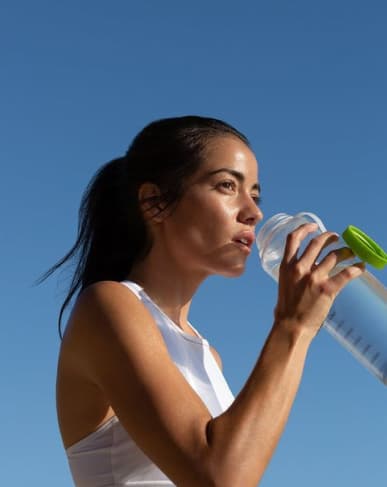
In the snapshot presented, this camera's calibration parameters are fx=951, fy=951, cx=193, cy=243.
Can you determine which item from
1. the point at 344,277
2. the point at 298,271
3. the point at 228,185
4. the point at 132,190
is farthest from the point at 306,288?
the point at 132,190

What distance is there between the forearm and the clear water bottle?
2.19ft

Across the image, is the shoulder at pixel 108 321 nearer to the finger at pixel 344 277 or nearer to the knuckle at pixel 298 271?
the knuckle at pixel 298 271

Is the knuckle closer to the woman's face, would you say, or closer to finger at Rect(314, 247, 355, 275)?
finger at Rect(314, 247, 355, 275)

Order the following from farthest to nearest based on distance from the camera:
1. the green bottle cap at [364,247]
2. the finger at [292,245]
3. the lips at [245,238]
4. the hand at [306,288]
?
the lips at [245,238]
the green bottle cap at [364,247]
the finger at [292,245]
the hand at [306,288]

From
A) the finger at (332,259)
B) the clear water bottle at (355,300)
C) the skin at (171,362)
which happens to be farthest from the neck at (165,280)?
the finger at (332,259)

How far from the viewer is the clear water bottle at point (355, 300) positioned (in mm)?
3578

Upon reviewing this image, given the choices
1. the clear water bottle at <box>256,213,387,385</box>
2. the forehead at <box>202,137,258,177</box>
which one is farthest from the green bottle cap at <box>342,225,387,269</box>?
the forehead at <box>202,137,258,177</box>

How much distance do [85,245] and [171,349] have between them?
29.6 inches

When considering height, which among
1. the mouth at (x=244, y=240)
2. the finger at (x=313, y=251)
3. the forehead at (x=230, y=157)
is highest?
the forehead at (x=230, y=157)

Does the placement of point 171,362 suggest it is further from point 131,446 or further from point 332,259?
point 332,259

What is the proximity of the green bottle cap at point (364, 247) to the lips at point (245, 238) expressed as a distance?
0.35 metres

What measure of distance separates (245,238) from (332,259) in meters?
0.50

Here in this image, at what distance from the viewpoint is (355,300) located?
4.04m

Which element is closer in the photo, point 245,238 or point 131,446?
point 131,446
